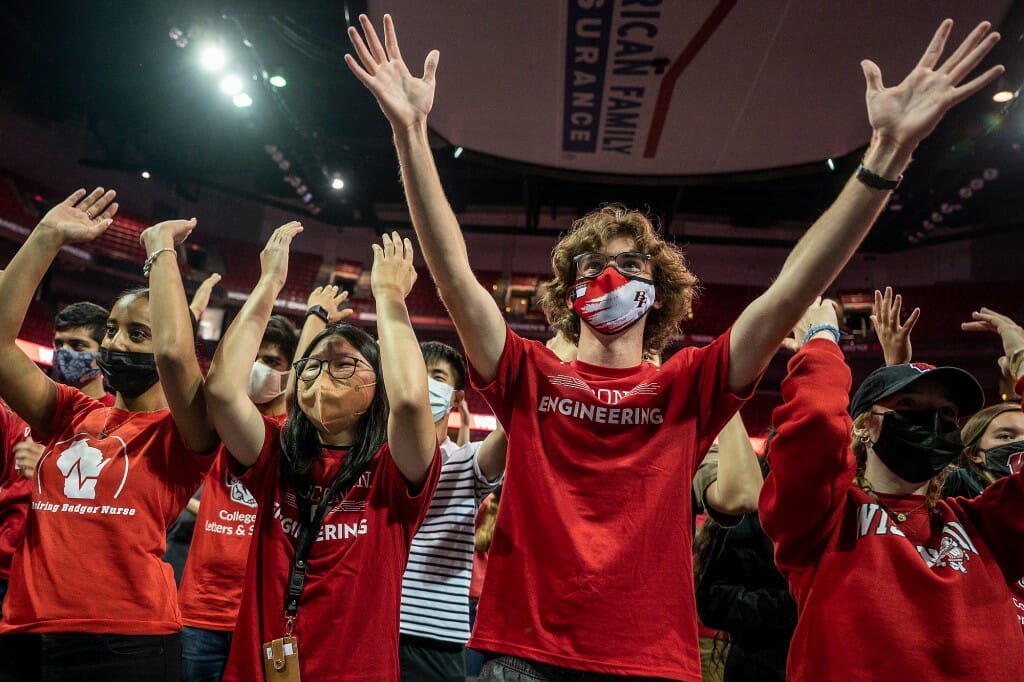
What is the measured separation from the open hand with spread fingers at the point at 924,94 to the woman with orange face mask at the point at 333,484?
1.29 meters

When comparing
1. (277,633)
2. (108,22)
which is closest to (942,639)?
(277,633)

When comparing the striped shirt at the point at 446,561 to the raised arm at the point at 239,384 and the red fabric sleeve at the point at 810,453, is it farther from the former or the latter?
the red fabric sleeve at the point at 810,453

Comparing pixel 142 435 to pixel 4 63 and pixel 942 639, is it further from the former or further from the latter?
pixel 4 63

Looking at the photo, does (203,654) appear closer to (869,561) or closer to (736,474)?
(736,474)

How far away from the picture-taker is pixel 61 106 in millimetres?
16391

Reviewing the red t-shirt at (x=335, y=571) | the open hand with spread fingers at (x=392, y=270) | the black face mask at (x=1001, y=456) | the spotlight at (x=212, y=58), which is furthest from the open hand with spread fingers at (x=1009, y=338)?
the spotlight at (x=212, y=58)

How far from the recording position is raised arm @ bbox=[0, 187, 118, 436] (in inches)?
94.3

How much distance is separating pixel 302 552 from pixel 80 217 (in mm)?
1599

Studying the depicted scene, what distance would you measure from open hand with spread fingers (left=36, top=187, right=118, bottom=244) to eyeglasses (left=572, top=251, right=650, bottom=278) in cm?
166

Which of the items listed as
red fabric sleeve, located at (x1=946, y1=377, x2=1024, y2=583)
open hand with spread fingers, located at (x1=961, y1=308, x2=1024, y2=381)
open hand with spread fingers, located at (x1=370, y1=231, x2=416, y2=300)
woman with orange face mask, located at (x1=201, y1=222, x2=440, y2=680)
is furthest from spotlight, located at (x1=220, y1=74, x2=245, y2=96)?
red fabric sleeve, located at (x1=946, y1=377, x2=1024, y2=583)

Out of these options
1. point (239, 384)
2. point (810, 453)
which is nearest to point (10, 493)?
point (239, 384)

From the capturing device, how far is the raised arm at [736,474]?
2.23m

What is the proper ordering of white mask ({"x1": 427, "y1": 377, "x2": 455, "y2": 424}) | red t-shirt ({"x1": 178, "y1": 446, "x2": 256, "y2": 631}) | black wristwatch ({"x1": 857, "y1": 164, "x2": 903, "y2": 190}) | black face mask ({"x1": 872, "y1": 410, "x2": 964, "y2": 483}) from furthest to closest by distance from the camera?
red t-shirt ({"x1": 178, "y1": 446, "x2": 256, "y2": 631}), white mask ({"x1": 427, "y1": 377, "x2": 455, "y2": 424}), black face mask ({"x1": 872, "y1": 410, "x2": 964, "y2": 483}), black wristwatch ({"x1": 857, "y1": 164, "x2": 903, "y2": 190})

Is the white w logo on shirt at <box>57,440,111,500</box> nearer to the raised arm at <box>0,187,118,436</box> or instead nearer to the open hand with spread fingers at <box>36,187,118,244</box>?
the raised arm at <box>0,187,118,436</box>
